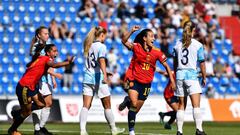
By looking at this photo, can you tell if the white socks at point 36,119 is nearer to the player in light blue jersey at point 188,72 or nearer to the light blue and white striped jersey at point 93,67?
the light blue and white striped jersey at point 93,67

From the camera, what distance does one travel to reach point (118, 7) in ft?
118

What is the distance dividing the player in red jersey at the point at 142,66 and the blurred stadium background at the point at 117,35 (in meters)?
11.2

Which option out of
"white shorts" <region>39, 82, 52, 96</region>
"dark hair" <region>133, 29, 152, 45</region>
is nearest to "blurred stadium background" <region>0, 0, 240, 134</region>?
"white shorts" <region>39, 82, 52, 96</region>

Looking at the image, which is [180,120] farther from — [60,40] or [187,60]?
[60,40]

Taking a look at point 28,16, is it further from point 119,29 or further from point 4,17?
point 119,29

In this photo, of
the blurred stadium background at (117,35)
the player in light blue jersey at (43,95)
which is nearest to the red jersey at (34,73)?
the player in light blue jersey at (43,95)

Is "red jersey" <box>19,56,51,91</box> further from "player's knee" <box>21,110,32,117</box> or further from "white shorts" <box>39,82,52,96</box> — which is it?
"white shorts" <box>39,82,52,96</box>

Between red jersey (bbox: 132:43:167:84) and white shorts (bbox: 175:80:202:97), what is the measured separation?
0.70 meters

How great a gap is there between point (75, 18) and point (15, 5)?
2705 millimetres

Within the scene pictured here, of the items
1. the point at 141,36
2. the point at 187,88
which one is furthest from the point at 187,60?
the point at 141,36

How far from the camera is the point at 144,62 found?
17.0 m

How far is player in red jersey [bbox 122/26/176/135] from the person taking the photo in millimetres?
16750

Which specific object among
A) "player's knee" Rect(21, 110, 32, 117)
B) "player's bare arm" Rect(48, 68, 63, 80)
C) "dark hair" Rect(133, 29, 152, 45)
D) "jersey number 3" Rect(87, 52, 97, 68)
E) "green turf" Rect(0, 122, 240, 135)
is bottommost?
"green turf" Rect(0, 122, 240, 135)

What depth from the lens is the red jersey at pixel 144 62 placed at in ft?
55.5
